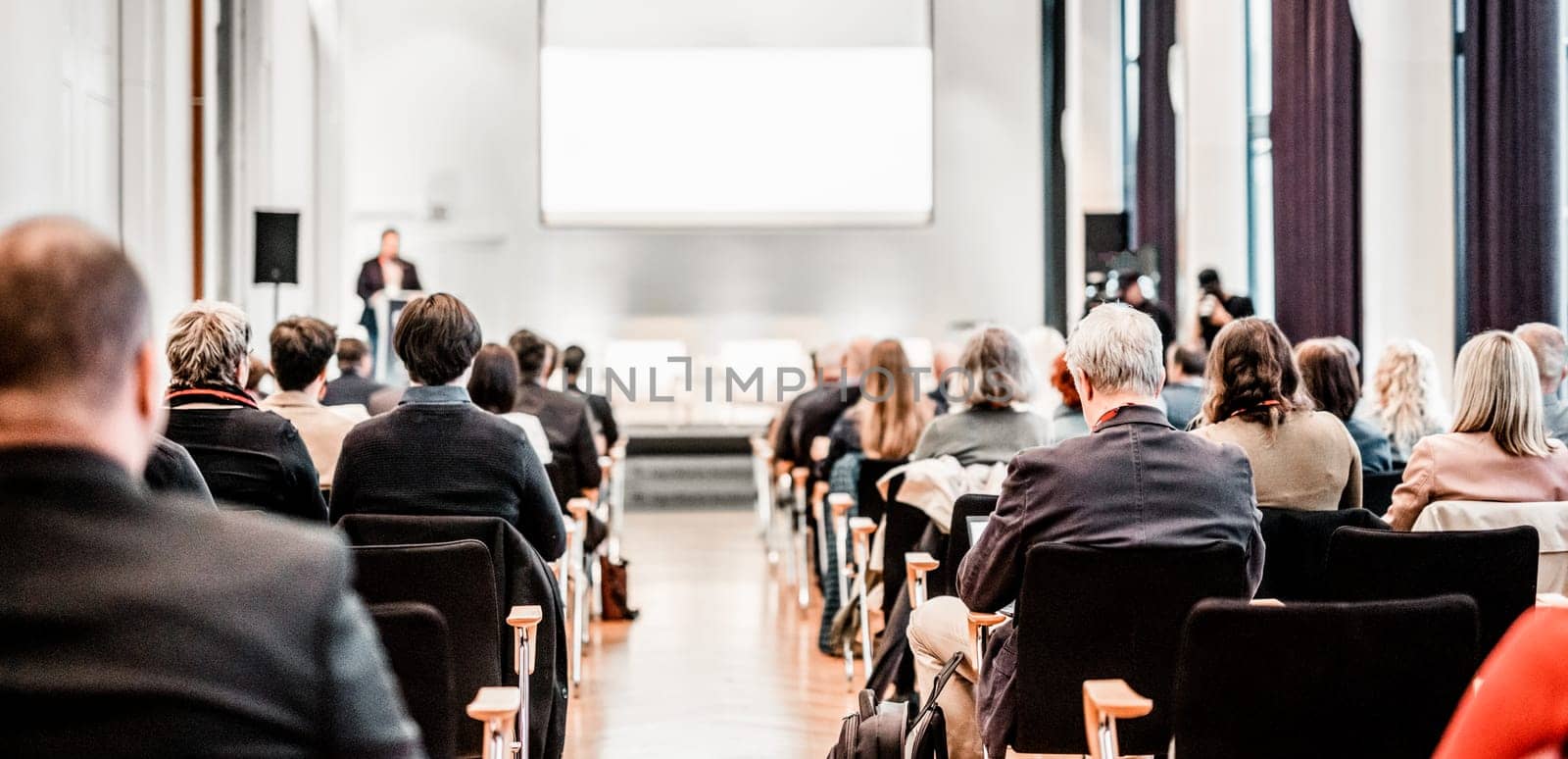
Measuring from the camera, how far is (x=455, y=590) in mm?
2574

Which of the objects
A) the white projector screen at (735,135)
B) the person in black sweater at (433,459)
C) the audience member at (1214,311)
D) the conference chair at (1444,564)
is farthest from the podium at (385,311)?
the conference chair at (1444,564)

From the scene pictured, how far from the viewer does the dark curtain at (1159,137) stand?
11.0 m

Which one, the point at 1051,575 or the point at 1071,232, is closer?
the point at 1051,575

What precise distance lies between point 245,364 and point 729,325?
10569mm

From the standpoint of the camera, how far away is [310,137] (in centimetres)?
1241

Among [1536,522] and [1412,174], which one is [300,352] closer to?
[1536,522]

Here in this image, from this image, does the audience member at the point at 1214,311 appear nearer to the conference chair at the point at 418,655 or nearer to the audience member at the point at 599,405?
the audience member at the point at 599,405

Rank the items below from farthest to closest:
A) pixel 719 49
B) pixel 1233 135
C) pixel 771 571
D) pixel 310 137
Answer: pixel 719 49, pixel 310 137, pixel 1233 135, pixel 771 571

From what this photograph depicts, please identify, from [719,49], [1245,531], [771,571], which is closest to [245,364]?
[1245,531]

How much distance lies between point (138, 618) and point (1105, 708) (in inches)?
56.5

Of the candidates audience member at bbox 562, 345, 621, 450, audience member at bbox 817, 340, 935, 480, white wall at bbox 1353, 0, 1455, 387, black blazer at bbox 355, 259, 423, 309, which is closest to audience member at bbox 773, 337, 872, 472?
audience member at bbox 817, 340, 935, 480

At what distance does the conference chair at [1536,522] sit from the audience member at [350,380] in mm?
4532

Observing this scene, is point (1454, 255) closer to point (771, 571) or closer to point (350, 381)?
point (771, 571)

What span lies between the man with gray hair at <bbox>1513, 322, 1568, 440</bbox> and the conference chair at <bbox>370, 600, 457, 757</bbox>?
3514 mm
